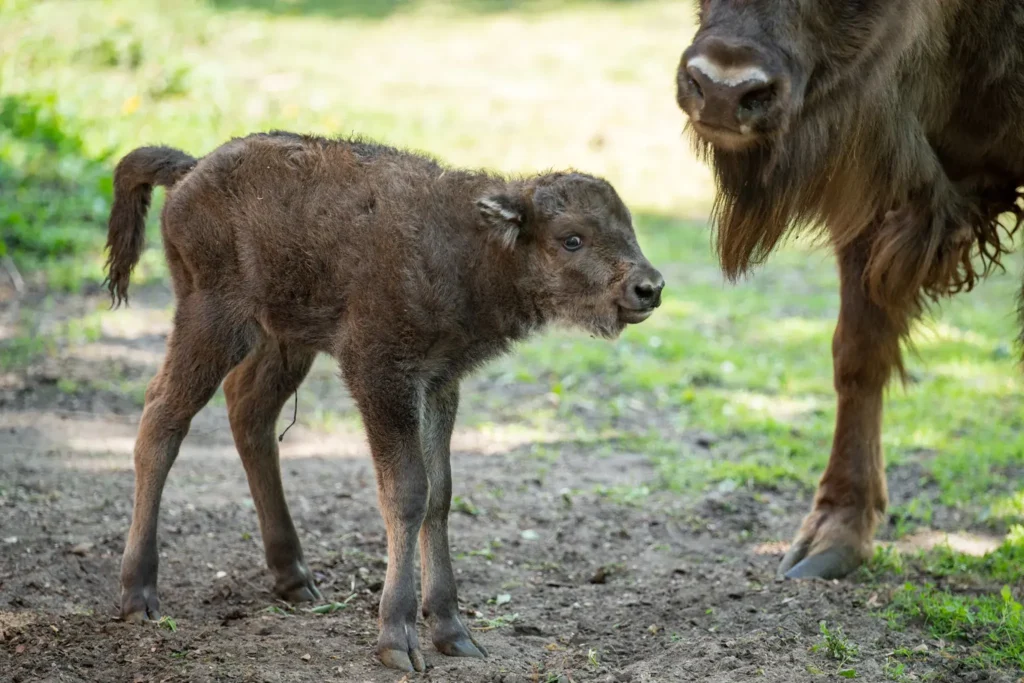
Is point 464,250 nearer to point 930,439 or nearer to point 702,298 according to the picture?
point 930,439

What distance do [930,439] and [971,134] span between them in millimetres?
2730

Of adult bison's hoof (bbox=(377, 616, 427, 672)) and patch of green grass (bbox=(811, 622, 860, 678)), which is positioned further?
patch of green grass (bbox=(811, 622, 860, 678))

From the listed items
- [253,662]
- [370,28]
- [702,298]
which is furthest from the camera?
[370,28]

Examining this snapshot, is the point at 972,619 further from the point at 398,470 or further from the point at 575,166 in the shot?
the point at 575,166

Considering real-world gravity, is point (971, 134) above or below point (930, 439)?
above

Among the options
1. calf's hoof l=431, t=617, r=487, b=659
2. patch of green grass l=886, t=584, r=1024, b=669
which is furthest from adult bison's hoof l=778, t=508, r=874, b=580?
calf's hoof l=431, t=617, r=487, b=659

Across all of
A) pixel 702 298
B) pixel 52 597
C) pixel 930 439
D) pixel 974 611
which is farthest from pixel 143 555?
pixel 702 298

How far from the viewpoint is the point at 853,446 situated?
557 centimetres

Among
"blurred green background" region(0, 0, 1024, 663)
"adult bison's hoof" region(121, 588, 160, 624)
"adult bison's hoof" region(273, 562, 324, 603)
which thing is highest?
"adult bison's hoof" region(121, 588, 160, 624)

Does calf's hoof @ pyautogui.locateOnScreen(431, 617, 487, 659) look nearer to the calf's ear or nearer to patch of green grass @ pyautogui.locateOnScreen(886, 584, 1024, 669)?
the calf's ear

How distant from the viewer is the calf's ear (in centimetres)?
425

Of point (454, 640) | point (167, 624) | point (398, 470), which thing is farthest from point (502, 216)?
point (167, 624)

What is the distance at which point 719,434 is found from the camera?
7328 millimetres

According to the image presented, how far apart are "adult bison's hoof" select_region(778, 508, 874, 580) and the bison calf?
5.49 feet
